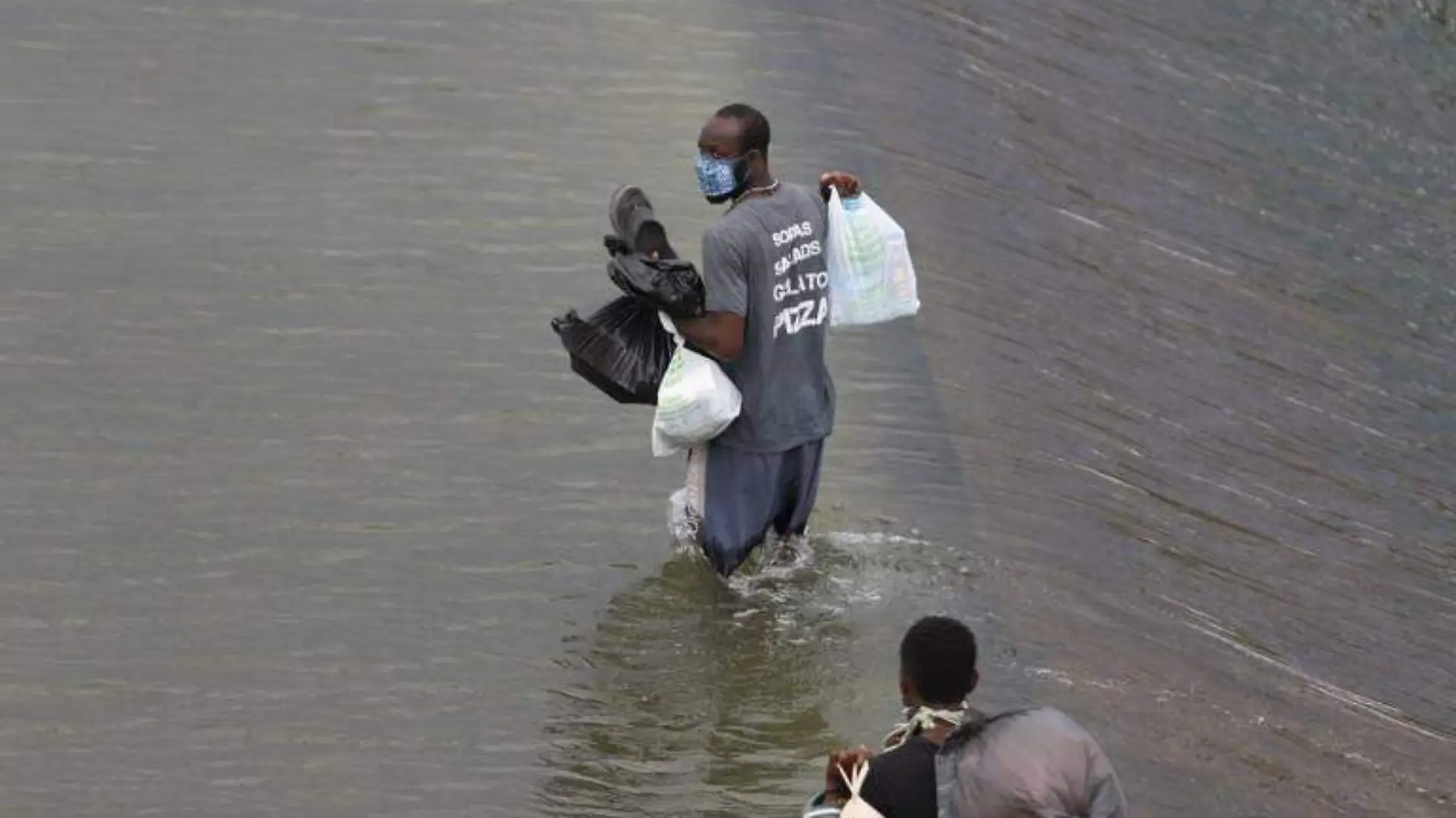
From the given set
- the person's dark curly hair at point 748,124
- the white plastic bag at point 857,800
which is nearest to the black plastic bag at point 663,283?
the person's dark curly hair at point 748,124

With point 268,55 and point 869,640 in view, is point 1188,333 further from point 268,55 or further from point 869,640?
point 268,55

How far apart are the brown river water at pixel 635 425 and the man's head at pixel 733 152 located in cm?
146

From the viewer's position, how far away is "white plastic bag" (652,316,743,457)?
781cm

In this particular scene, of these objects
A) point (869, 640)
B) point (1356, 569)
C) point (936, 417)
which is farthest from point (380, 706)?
point (1356, 569)

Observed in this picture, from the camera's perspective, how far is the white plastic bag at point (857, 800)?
15.9 feet

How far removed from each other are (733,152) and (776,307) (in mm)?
504

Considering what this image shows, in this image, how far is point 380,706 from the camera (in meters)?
7.58

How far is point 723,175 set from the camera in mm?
7750

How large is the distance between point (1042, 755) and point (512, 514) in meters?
4.17

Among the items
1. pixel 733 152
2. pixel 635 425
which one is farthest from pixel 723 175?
pixel 635 425

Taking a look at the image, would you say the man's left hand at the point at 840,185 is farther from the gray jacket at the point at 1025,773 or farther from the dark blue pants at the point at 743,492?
the gray jacket at the point at 1025,773

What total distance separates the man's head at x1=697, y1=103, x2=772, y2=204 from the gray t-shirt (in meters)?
0.07

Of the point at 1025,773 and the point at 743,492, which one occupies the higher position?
the point at 1025,773

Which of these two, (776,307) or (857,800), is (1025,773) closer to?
(857,800)
